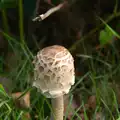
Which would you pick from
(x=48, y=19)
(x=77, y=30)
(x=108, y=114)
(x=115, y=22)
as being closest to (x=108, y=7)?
(x=115, y=22)

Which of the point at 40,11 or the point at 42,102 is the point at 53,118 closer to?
the point at 42,102

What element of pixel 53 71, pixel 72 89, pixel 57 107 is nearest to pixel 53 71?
pixel 53 71

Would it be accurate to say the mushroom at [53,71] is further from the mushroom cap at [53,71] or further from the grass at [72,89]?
the grass at [72,89]

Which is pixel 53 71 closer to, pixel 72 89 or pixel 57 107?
pixel 57 107

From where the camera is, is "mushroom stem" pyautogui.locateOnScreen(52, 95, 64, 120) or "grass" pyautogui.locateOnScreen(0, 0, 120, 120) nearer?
"mushroom stem" pyautogui.locateOnScreen(52, 95, 64, 120)

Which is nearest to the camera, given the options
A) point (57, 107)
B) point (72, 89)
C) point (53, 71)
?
point (53, 71)

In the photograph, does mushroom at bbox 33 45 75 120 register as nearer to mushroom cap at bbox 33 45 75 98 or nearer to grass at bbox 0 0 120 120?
mushroom cap at bbox 33 45 75 98

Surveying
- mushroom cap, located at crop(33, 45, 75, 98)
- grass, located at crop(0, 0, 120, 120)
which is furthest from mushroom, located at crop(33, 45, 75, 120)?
grass, located at crop(0, 0, 120, 120)

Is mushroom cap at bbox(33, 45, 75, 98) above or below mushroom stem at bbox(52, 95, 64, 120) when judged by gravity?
above
